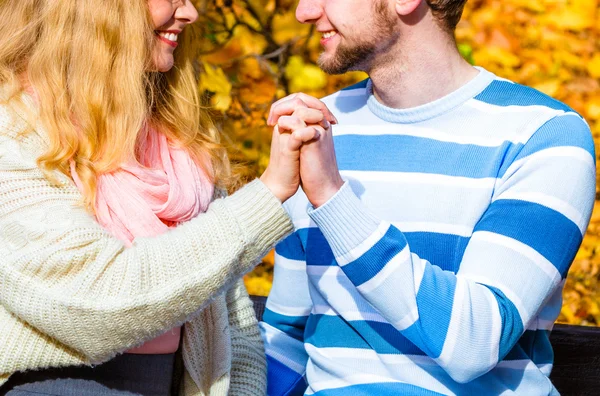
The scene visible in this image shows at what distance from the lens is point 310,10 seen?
2.37 m

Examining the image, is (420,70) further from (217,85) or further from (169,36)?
(217,85)

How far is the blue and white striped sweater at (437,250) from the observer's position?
185 cm

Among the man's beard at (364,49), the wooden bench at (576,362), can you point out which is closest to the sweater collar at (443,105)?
the man's beard at (364,49)

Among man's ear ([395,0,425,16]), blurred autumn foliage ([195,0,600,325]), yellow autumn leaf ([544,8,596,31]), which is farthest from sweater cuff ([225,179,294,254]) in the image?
yellow autumn leaf ([544,8,596,31])

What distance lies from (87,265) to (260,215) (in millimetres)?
334

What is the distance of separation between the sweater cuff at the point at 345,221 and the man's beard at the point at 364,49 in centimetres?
50

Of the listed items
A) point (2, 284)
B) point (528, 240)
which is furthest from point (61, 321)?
point (528, 240)

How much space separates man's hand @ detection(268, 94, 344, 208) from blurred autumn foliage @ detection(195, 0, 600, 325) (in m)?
1.58

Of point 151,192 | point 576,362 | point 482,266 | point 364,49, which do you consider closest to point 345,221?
point 482,266

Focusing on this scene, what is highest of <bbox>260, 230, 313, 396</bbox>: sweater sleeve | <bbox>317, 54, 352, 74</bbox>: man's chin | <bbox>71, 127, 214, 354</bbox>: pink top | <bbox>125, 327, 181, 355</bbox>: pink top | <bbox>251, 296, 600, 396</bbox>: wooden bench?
<bbox>317, 54, 352, 74</bbox>: man's chin

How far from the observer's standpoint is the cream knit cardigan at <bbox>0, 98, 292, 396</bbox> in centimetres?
178

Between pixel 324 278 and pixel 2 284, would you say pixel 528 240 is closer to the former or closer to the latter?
pixel 324 278

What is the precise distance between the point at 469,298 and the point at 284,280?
2.25ft

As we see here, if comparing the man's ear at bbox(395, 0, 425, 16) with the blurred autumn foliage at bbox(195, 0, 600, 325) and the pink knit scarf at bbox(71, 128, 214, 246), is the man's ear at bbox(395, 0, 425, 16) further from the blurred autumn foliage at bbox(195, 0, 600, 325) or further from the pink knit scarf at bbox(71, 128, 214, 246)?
the blurred autumn foliage at bbox(195, 0, 600, 325)
